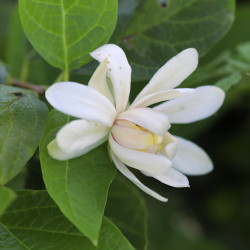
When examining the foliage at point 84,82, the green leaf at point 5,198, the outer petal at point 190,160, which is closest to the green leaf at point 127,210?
the foliage at point 84,82

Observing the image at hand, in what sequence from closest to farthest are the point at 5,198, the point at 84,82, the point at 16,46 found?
the point at 5,198 < the point at 84,82 < the point at 16,46

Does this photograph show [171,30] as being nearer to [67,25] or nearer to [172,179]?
[67,25]

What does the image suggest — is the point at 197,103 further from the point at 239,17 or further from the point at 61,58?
the point at 239,17

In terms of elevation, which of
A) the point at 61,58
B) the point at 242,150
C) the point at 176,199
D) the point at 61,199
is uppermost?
the point at 61,58

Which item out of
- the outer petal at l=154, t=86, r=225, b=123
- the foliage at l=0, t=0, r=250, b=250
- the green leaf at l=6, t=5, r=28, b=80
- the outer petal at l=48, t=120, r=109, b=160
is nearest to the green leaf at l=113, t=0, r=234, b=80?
the foliage at l=0, t=0, r=250, b=250

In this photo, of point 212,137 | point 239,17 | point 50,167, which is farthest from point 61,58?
point 212,137

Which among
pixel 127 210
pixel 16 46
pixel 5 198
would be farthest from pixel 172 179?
pixel 16 46

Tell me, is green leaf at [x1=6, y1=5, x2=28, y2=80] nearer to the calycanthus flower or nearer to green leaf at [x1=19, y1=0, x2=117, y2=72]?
green leaf at [x1=19, y1=0, x2=117, y2=72]
